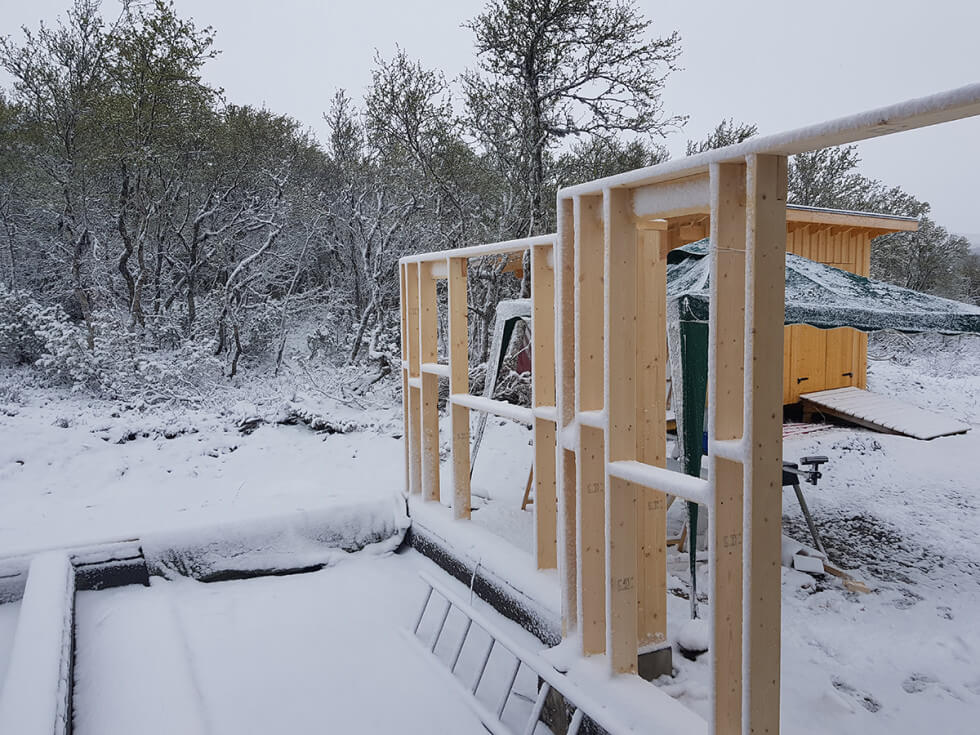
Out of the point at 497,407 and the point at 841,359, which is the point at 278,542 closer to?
the point at 497,407

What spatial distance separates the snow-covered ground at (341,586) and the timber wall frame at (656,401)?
74 centimetres

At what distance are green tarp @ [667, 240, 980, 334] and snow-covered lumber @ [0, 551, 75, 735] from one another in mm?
4018

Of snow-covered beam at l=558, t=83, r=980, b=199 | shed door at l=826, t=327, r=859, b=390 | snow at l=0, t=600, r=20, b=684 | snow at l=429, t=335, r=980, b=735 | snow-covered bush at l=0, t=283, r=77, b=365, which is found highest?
snow-covered beam at l=558, t=83, r=980, b=199

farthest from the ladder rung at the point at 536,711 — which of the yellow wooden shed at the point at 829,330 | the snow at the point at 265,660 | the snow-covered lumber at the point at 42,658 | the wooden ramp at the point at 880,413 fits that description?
the yellow wooden shed at the point at 829,330

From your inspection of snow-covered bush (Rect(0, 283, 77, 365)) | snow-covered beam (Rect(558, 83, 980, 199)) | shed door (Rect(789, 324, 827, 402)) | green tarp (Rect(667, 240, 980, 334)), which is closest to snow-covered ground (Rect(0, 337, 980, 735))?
shed door (Rect(789, 324, 827, 402))

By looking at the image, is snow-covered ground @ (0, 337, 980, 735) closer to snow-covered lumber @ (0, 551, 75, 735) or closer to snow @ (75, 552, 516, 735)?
snow @ (75, 552, 516, 735)

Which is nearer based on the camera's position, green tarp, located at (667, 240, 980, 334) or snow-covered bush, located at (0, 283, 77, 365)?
green tarp, located at (667, 240, 980, 334)

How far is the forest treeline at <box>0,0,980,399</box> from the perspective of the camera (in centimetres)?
1162

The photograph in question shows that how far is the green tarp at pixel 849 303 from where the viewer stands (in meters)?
5.02

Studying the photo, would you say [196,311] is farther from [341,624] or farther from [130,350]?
[341,624]

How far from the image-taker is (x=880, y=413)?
26.2 feet

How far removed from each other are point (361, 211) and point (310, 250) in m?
3.69

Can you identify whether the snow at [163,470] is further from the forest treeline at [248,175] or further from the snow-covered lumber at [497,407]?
the forest treeline at [248,175]

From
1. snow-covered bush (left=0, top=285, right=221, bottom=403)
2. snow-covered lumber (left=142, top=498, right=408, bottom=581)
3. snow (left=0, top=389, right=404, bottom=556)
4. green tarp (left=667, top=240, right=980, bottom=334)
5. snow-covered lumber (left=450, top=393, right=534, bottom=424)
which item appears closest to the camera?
snow-covered lumber (left=450, top=393, right=534, bottom=424)
